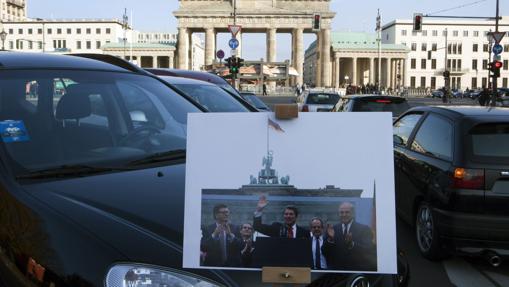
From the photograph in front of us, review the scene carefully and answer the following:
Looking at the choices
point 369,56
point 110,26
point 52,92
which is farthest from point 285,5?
point 52,92

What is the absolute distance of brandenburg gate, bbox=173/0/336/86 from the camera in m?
100

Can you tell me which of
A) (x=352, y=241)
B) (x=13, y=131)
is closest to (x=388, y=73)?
(x=13, y=131)

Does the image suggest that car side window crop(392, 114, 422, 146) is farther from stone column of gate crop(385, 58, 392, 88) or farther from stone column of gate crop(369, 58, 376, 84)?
stone column of gate crop(385, 58, 392, 88)

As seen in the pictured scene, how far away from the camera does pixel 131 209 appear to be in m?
2.54

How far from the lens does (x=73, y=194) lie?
2.61m

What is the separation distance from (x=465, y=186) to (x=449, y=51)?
131 meters

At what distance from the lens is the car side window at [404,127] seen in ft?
22.0

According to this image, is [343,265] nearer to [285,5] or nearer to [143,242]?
[143,242]

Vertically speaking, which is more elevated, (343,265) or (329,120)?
(329,120)

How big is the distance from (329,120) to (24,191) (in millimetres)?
1421

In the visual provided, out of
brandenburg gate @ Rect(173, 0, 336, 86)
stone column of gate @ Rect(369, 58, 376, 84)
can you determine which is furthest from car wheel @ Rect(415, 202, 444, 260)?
stone column of gate @ Rect(369, 58, 376, 84)

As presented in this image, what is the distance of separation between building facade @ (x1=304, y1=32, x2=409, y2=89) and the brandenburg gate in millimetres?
8269

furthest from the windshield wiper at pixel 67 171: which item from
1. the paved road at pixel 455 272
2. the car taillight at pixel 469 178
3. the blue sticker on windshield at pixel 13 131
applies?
the car taillight at pixel 469 178

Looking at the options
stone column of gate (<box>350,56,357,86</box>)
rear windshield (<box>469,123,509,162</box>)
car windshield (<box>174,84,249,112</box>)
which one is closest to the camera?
rear windshield (<box>469,123,509,162</box>)
